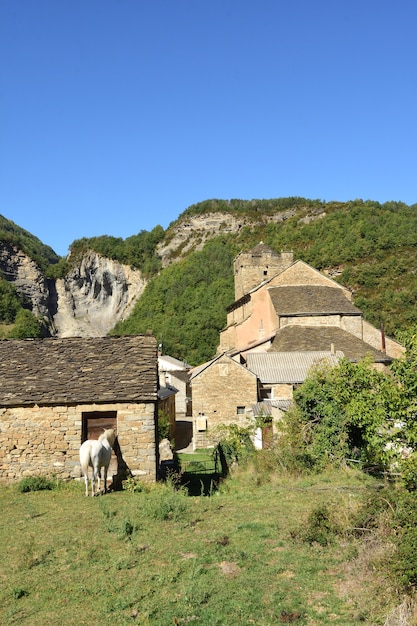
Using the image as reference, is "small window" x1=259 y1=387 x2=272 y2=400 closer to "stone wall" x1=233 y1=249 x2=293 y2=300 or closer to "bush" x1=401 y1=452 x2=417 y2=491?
"stone wall" x1=233 y1=249 x2=293 y2=300

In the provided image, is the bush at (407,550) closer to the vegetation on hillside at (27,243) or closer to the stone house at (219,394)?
the stone house at (219,394)

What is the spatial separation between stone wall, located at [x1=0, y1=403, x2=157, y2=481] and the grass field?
2.18 metres

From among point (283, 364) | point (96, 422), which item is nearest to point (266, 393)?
point (283, 364)

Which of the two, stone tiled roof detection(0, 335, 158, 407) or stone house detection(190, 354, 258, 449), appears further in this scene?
stone house detection(190, 354, 258, 449)

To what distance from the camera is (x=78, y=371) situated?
1447cm

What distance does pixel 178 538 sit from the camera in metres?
7.91

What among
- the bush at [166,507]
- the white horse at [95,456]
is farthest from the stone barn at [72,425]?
the bush at [166,507]

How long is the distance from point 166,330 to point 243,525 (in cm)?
6354

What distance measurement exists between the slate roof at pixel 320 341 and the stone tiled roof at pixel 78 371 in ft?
55.0

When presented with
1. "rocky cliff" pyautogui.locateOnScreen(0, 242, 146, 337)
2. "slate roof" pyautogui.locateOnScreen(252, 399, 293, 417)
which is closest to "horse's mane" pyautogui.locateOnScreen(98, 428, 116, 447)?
"slate roof" pyautogui.locateOnScreen(252, 399, 293, 417)

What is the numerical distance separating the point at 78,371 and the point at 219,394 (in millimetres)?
13242

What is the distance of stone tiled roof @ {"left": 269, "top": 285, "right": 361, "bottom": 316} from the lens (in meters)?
33.8

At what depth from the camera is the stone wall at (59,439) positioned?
12805 mm

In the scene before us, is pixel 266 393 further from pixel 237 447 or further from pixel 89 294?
pixel 89 294
